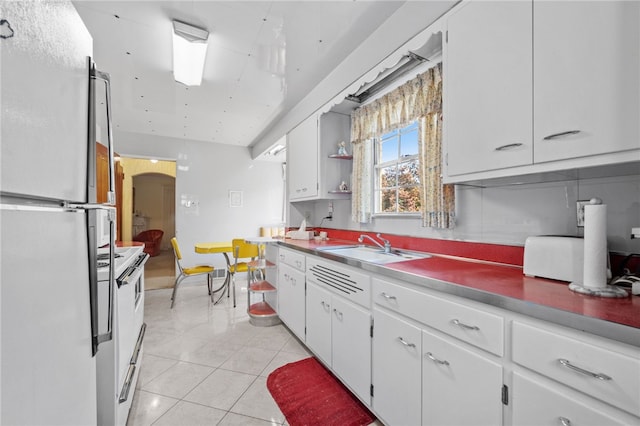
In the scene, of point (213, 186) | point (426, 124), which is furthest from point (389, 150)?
point (213, 186)

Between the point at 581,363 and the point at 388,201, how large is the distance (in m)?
1.89

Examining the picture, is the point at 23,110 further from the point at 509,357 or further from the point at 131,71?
the point at 131,71

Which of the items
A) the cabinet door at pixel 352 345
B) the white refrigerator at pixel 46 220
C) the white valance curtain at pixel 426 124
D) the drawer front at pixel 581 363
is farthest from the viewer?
the white valance curtain at pixel 426 124

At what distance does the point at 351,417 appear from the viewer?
1.67 meters

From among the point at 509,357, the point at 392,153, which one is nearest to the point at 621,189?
the point at 509,357

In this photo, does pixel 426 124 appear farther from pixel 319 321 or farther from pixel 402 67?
pixel 319 321

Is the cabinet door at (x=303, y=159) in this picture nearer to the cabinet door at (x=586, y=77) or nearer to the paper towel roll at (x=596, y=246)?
the cabinet door at (x=586, y=77)

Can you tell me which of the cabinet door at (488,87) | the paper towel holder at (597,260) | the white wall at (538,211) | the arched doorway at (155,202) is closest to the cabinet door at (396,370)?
the paper towel holder at (597,260)

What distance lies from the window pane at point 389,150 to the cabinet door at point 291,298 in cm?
141

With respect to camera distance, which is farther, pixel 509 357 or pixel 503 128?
pixel 503 128

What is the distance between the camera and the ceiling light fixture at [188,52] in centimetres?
205

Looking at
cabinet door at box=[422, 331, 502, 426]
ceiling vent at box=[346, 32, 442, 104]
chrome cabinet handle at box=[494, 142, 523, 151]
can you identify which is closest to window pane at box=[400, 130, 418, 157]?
ceiling vent at box=[346, 32, 442, 104]

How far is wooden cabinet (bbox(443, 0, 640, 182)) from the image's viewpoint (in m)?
0.93

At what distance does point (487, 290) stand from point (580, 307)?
0.26 metres
